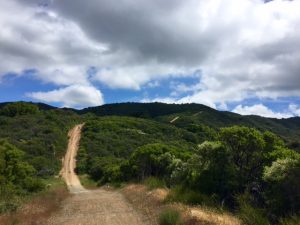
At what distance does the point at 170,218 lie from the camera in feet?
49.8

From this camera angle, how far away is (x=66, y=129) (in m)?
108

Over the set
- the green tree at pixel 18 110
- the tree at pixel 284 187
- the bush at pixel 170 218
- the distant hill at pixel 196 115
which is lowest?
the bush at pixel 170 218

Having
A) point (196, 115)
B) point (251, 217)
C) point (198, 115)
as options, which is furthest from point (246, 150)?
point (198, 115)

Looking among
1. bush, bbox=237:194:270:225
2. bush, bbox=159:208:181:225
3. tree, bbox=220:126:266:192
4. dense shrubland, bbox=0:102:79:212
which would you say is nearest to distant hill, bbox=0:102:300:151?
dense shrubland, bbox=0:102:79:212

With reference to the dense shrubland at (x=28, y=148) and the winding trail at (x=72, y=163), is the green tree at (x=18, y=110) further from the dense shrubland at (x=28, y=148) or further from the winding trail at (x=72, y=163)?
the winding trail at (x=72, y=163)

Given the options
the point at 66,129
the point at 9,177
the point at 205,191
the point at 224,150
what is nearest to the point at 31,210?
the point at 205,191

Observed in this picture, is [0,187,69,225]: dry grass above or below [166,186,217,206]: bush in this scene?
below

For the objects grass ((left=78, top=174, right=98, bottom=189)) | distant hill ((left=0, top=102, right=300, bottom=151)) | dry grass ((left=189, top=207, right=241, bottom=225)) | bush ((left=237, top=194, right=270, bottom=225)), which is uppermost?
distant hill ((left=0, top=102, right=300, bottom=151))

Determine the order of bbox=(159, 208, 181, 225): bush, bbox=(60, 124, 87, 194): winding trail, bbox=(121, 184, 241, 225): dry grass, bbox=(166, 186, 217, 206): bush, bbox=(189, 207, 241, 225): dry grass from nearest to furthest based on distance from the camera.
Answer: bbox=(189, 207, 241, 225): dry grass, bbox=(121, 184, 241, 225): dry grass, bbox=(159, 208, 181, 225): bush, bbox=(166, 186, 217, 206): bush, bbox=(60, 124, 87, 194): winding trail

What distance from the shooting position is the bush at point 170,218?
15.0m

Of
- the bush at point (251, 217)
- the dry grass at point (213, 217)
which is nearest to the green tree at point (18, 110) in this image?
the dry grass at point (213, 217)

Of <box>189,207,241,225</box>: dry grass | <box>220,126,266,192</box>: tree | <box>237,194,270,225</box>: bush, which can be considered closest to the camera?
<box>237,194,270,225</box>: bush

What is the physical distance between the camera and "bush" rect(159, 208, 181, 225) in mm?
14957

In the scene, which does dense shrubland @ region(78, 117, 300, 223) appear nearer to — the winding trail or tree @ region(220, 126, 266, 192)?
tree @ region(220, 126, 266, 192)
